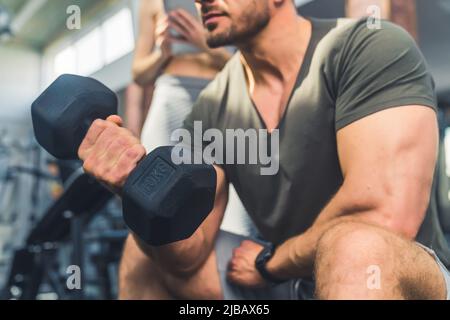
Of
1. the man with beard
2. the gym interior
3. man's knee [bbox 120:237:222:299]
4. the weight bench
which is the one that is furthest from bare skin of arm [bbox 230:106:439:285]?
the weight bench

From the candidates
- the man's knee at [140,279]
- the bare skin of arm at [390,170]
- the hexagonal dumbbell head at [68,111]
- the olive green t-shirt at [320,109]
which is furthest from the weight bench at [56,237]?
the bare skin of arm at [390,170]

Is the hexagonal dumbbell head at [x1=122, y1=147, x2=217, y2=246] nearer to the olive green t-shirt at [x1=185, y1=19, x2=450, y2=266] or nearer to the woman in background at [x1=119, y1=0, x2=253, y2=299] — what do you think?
the olive green t-shirt at [x1=185, y1=19, x2=450, y2=266]

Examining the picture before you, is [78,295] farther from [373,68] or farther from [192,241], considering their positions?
[373,68]

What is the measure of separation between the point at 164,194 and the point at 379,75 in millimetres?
441

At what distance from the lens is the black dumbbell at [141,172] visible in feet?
Answer: 1.75

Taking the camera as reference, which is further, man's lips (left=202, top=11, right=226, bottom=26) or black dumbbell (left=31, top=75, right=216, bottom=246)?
man's lips (left=202, top=11, right=226, bottom=26)

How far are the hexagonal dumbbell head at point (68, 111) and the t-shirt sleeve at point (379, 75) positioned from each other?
1.25 feet

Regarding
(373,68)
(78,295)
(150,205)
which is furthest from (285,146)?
(78,295)

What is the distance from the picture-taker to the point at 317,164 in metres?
0.87

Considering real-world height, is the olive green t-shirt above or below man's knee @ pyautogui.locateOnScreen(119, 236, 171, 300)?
above

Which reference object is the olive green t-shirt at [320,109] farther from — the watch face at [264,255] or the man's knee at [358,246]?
the man's knee at [358,246]

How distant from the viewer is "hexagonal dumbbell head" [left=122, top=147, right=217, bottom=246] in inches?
20.9

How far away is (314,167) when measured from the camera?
2.85 ft
